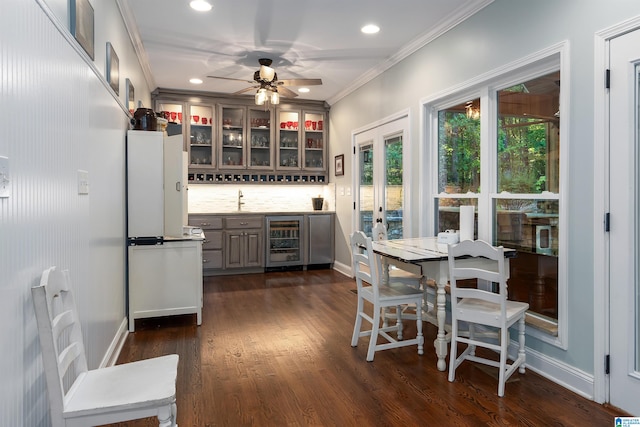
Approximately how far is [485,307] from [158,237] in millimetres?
2777

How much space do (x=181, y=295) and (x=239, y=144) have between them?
135 inches

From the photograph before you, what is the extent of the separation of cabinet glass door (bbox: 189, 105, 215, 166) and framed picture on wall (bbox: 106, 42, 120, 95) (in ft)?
10.2

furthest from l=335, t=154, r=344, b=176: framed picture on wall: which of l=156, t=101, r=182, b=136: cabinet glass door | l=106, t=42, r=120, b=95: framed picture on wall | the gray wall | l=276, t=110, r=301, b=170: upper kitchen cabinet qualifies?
l=106, t=42, r=120, b=95: framed picture on wall

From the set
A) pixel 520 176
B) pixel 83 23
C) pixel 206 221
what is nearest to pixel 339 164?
pixel 206 221

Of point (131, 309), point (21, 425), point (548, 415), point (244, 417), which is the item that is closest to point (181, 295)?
point (131, 309)

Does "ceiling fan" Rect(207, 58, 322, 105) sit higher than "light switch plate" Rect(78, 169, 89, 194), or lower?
higher

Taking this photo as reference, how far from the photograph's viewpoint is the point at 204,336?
11.6ft

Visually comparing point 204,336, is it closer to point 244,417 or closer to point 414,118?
point 244,417

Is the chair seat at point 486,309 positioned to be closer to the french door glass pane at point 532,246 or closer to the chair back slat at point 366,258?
the french door glass pane at point 532,246

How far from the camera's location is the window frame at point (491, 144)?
261 centimetres

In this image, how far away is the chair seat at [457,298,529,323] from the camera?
255 cm

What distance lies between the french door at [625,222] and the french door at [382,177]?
7.67 feet

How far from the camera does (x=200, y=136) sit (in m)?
6.50

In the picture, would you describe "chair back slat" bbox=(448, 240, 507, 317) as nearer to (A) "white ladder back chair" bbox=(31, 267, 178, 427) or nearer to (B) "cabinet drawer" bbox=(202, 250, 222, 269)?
(A) "white ladder back chair" bbox=(31, 267, 178, 427)
